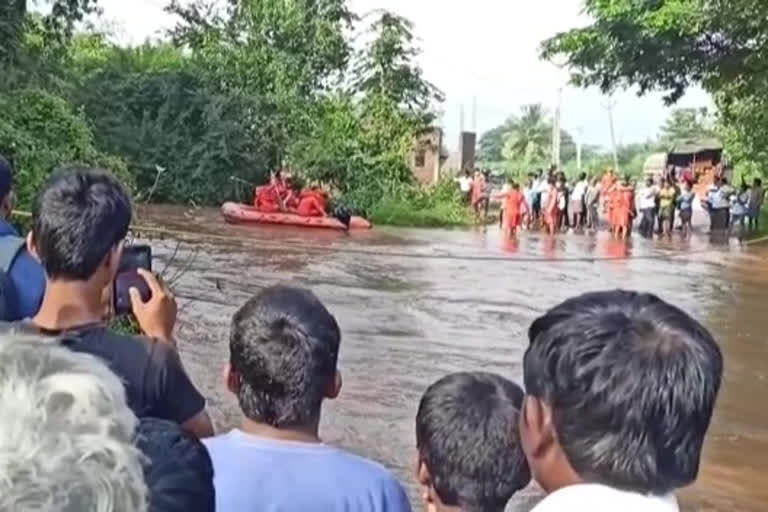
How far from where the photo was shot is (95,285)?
294cm

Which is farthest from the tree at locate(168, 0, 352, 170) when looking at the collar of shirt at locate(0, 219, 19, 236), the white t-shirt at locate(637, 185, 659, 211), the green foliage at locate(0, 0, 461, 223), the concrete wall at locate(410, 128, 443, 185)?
the collar of shirt at locate(0, 219, 19, 236)

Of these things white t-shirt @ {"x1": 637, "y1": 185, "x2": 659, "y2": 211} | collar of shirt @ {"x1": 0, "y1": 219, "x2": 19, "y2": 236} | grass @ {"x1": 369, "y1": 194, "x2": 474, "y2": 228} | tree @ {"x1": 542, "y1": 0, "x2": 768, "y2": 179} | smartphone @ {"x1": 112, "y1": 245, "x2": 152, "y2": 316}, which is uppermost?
tree @ {"x1": 542, "y1": 0, "x2": 768, "y2": 179}

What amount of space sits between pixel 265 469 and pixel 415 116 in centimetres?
3223

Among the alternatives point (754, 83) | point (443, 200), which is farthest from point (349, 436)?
point (443, 200)

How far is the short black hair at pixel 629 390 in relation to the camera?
1.91 metres

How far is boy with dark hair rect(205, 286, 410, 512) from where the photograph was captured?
99.0 inches

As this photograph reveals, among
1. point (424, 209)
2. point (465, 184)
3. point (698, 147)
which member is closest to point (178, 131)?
point (424, 209)

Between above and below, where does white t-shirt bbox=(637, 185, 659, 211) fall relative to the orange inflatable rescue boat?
above

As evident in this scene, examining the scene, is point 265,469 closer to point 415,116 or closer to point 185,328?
point 185,328

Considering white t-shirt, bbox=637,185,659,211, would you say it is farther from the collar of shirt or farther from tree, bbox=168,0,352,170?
the collar of shirt

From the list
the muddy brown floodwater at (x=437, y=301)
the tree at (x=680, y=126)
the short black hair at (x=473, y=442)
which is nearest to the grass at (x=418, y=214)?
the muddy brown floodwater at (x=437, y=301)

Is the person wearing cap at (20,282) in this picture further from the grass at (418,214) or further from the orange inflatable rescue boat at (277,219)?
the grass at (418,214)

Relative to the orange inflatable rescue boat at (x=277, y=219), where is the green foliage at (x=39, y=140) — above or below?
above

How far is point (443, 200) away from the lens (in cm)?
3269
